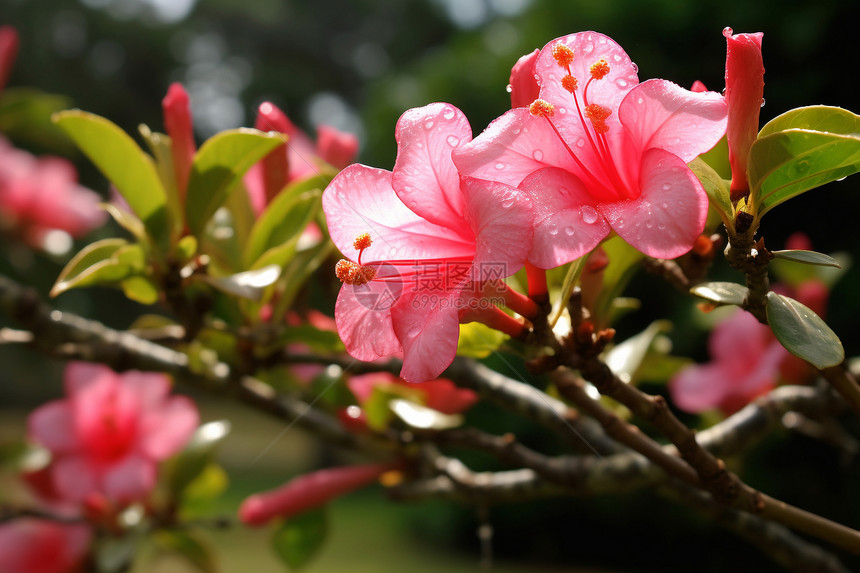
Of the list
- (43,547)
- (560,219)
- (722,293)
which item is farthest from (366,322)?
(43,547)

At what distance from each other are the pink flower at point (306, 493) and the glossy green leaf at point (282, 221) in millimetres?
351

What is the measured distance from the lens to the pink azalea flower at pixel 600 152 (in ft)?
1.23

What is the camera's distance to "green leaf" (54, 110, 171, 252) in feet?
2.12

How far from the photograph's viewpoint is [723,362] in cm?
105

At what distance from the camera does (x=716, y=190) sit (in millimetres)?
422

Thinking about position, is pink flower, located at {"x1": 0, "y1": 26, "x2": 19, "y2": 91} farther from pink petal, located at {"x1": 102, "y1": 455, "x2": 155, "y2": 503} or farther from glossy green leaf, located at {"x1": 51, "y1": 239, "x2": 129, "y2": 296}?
glossy green leaf, located at {"x1": 51, "y1": 239, "x2": 129, "y2": 296}

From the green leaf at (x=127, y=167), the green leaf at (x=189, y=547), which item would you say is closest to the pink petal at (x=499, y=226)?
the green leaf at (x=127, y=167)

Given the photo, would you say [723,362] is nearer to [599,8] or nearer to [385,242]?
[385,242]

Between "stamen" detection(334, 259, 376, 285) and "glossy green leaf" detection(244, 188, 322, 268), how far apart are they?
255 mm

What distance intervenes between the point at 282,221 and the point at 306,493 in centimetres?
41

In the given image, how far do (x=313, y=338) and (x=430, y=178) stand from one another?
34 cm

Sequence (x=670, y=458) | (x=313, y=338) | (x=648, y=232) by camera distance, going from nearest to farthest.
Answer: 1. (x=648, y=232)
2. (x=670, y=458)
3. (x=313, y=338)

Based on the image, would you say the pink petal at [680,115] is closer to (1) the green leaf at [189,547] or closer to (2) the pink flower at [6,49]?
(1) the green leaf at [189,547]

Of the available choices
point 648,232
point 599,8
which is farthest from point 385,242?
point 599,8
